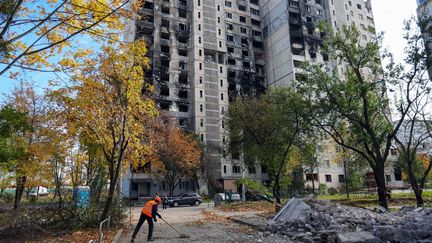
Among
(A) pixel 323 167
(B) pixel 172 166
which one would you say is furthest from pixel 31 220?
(A) pixel 323 167

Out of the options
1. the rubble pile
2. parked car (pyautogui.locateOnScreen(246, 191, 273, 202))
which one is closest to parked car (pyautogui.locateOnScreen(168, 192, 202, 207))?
parked car (pyautogui.locateOnScreen(246, 191, 273, 202))

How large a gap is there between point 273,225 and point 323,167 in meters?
47.4

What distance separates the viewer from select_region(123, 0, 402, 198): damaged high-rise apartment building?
178 ft

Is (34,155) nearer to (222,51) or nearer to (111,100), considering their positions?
(111,100)

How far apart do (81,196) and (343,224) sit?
40.6 ft

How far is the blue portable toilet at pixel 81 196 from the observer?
14.3m

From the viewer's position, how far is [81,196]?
15648mm

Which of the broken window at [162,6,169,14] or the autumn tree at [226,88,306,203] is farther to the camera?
the broken window at [162,6,169,14]

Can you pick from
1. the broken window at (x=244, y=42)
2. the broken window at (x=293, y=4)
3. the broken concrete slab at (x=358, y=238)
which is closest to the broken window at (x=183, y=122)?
the broken window at (x=244, y=42)

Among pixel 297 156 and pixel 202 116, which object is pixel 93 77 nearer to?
pixel 297 156

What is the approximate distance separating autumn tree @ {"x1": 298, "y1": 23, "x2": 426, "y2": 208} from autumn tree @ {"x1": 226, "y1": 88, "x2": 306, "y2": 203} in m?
1.47

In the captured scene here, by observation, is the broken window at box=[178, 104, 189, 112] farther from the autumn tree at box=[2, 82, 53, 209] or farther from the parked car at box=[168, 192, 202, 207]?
the autumn tree at box=[2, 82, 53, 209]

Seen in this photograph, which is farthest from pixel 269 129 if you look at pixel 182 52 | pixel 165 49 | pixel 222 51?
pixel 222 51

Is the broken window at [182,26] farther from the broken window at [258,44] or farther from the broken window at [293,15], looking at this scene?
the broken window at [293,15]
